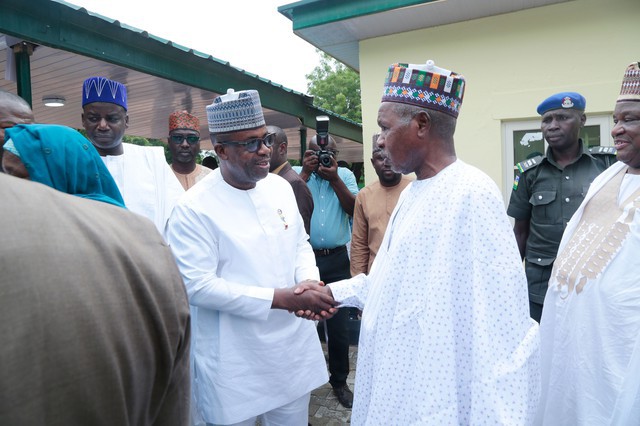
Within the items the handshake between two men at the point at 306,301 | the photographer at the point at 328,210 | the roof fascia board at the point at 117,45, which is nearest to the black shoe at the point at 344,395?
the photographer at the point at 328,210

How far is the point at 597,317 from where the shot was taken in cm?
222

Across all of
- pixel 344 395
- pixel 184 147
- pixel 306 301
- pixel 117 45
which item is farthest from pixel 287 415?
pixel 117 45

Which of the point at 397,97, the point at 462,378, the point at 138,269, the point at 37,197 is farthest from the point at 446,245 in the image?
the point at 37,197

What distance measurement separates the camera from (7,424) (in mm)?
624

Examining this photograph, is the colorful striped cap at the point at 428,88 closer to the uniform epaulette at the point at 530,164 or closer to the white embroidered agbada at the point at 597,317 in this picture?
the white embroidered agbada at the point at 597,317

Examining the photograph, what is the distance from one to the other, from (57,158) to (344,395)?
3360mm

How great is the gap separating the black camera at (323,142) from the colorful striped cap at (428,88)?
251cm

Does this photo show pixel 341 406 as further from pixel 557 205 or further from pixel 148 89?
pixel 148 89

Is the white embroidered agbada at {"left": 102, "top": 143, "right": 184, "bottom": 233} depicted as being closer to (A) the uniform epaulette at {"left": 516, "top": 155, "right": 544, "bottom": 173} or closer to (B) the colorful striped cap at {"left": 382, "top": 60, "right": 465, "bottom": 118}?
(B) the colorful striped cap at {"left": 382, "top": 60, "right": 465, "bottom": 118}

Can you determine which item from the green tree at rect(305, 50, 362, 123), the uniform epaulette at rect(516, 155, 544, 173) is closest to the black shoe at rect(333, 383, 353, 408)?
the uniform epaulette at rect(516, 155, 544, 173)

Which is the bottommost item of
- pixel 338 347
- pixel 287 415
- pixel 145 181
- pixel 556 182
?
pixel 338 347

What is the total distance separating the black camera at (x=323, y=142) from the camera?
4.35m

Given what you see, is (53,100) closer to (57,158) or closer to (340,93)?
(57,158)

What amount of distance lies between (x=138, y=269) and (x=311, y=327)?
187 cm
